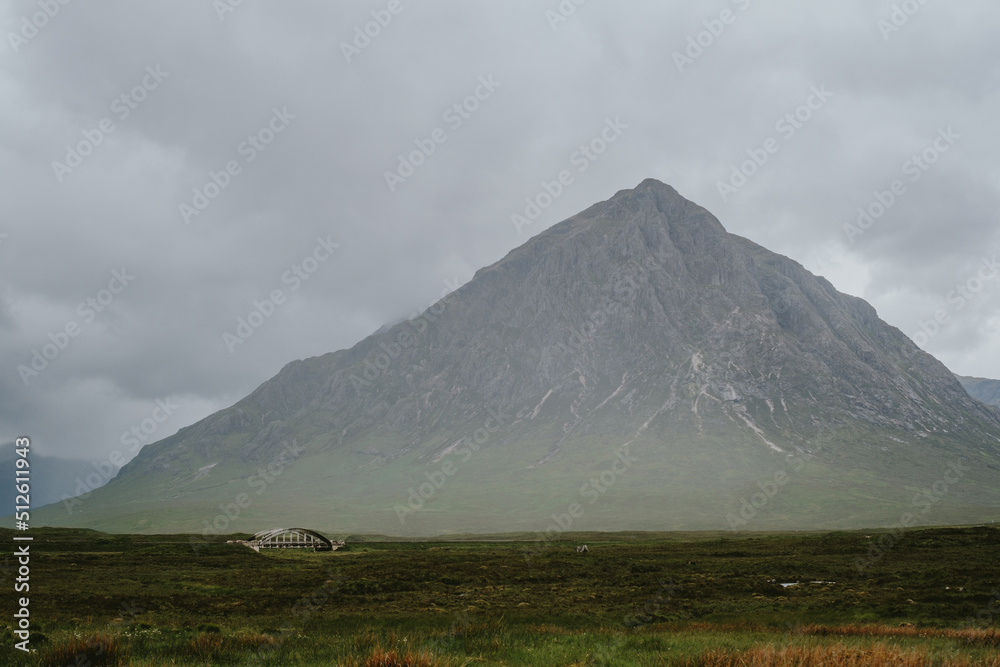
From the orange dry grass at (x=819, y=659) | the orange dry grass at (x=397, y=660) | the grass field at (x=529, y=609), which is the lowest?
the grass field at (x=529, y=609)

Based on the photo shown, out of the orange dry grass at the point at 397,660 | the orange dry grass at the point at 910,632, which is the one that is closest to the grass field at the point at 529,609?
the orange dry grass at the point at 397,660

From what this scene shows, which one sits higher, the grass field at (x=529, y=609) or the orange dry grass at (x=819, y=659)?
the orange dry grass at (x=819, y=659)

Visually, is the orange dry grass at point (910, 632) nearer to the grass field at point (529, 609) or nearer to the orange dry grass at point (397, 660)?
the grass field at point (529, 609)

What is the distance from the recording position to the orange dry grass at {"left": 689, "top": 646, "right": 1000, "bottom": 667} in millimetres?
14086

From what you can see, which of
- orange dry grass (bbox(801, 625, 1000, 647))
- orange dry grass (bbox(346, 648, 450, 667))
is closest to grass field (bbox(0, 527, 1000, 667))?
orange dry grass (bbox(346, 648, 450, 667))

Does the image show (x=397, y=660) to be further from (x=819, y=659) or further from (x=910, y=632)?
(x=910, y=632)

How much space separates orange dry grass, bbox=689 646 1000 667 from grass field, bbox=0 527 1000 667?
0.07m

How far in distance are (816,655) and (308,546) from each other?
115m

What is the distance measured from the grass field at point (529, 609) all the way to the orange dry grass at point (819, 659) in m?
0.07

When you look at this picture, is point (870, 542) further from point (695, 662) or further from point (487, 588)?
point (695, 662)

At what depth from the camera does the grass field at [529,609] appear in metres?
18.1

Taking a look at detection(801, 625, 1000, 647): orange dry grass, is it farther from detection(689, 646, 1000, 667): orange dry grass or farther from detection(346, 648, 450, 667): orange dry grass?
detection(346, 648, 450, 667): orange dry grass

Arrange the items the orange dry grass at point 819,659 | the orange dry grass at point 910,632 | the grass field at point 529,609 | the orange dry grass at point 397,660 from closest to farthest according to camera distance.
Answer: the orange dry grass at point 397,660, the orange dry grass at point 819,659, the grass field at point 529,609, the orange dry grass at point 910,632

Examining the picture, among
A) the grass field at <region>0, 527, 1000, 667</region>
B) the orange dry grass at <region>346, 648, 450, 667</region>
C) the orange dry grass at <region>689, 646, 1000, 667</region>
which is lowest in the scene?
the grass field at <region>0, 527, 1000, 667</region>
